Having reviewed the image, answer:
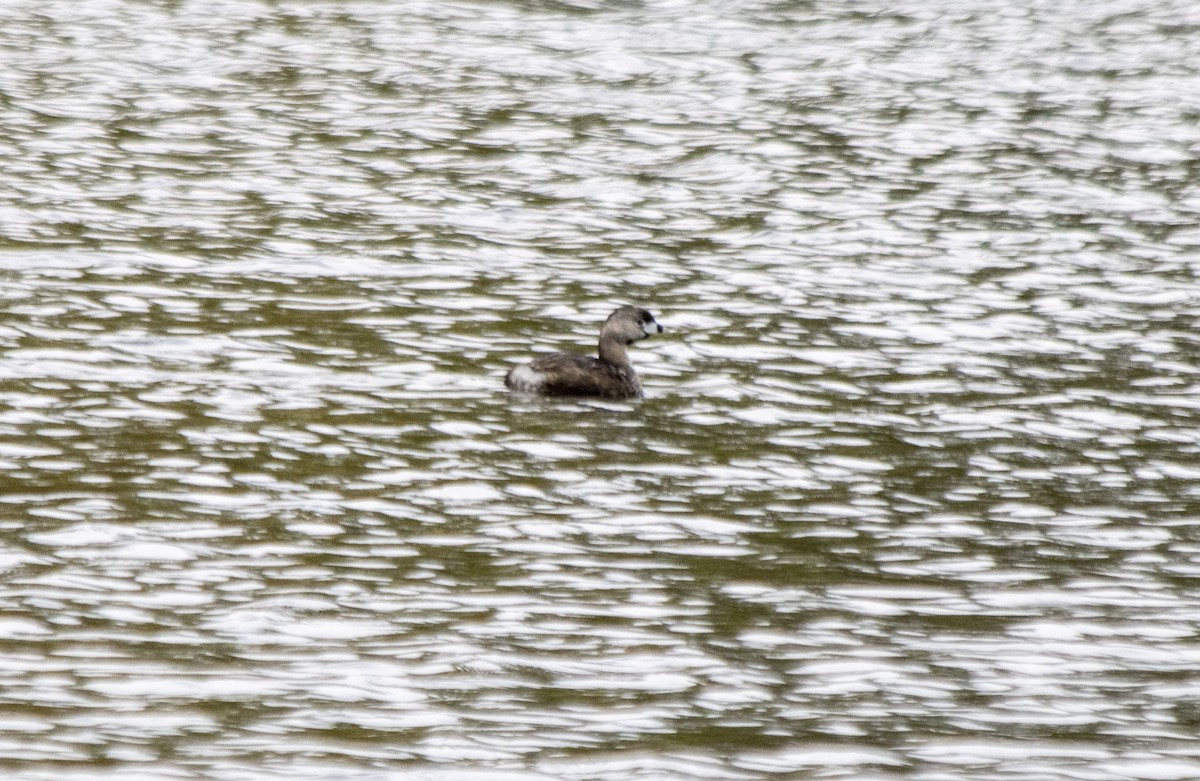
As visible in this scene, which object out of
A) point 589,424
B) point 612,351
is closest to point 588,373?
point 612,351

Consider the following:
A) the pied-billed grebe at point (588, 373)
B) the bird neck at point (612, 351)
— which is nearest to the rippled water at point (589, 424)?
the pied-billed grebe at point (588, 373)

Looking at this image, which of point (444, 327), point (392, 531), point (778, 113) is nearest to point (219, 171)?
point (444, 327)

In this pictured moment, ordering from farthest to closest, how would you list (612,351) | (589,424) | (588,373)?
(612,351)
(588,373)
(589,424)

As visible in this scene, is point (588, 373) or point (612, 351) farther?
point (612, 351)

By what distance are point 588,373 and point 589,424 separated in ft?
1.85

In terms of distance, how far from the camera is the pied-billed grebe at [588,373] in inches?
580

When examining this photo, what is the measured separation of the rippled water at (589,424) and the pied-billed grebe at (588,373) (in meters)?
0.22

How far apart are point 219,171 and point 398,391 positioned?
7842mm

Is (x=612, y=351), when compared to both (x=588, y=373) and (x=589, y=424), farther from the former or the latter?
(x=589, y=424)

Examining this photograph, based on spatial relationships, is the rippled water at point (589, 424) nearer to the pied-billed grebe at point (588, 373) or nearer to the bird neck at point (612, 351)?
the pied-billed grebe at point (588, 373)

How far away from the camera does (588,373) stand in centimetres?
1480

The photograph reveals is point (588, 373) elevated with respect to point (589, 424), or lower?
elevated

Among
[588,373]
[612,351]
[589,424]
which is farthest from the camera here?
[612,351]

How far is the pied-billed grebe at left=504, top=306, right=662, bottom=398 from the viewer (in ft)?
48.3
